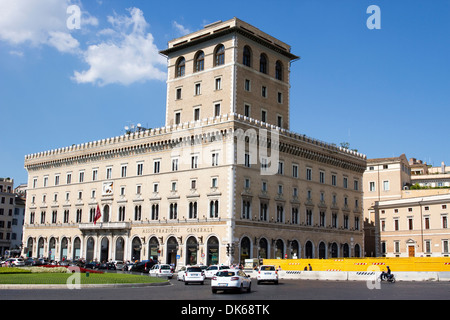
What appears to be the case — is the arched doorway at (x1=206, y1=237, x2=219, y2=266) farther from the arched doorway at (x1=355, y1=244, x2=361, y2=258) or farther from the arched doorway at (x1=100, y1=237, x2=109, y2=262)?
the arched doorway at (x1=355, y1=244, x2=361, y2=258)

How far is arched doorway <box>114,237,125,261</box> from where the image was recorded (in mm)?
78812

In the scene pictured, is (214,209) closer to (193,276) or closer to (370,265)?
(370,265)

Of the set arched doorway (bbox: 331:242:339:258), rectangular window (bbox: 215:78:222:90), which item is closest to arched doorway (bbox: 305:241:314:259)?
arched doorway (bbox: 331:242:339:258)

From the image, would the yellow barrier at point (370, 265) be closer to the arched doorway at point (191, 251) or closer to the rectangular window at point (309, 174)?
the arched doorway at point (191, 251)

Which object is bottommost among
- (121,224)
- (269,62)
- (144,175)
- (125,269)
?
(125,269)

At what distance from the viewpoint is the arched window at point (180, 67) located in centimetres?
8094

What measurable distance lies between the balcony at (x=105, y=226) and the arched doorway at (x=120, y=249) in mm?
1936

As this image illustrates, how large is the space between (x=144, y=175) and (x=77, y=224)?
605 inches

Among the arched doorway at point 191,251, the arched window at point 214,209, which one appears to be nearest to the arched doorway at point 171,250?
the arched doorway at point 191,251

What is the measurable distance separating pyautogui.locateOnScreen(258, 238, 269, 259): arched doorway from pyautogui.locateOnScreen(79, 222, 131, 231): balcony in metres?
18.9

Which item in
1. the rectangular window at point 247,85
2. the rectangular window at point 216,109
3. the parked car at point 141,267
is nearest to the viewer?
the parked car at point 141,267
